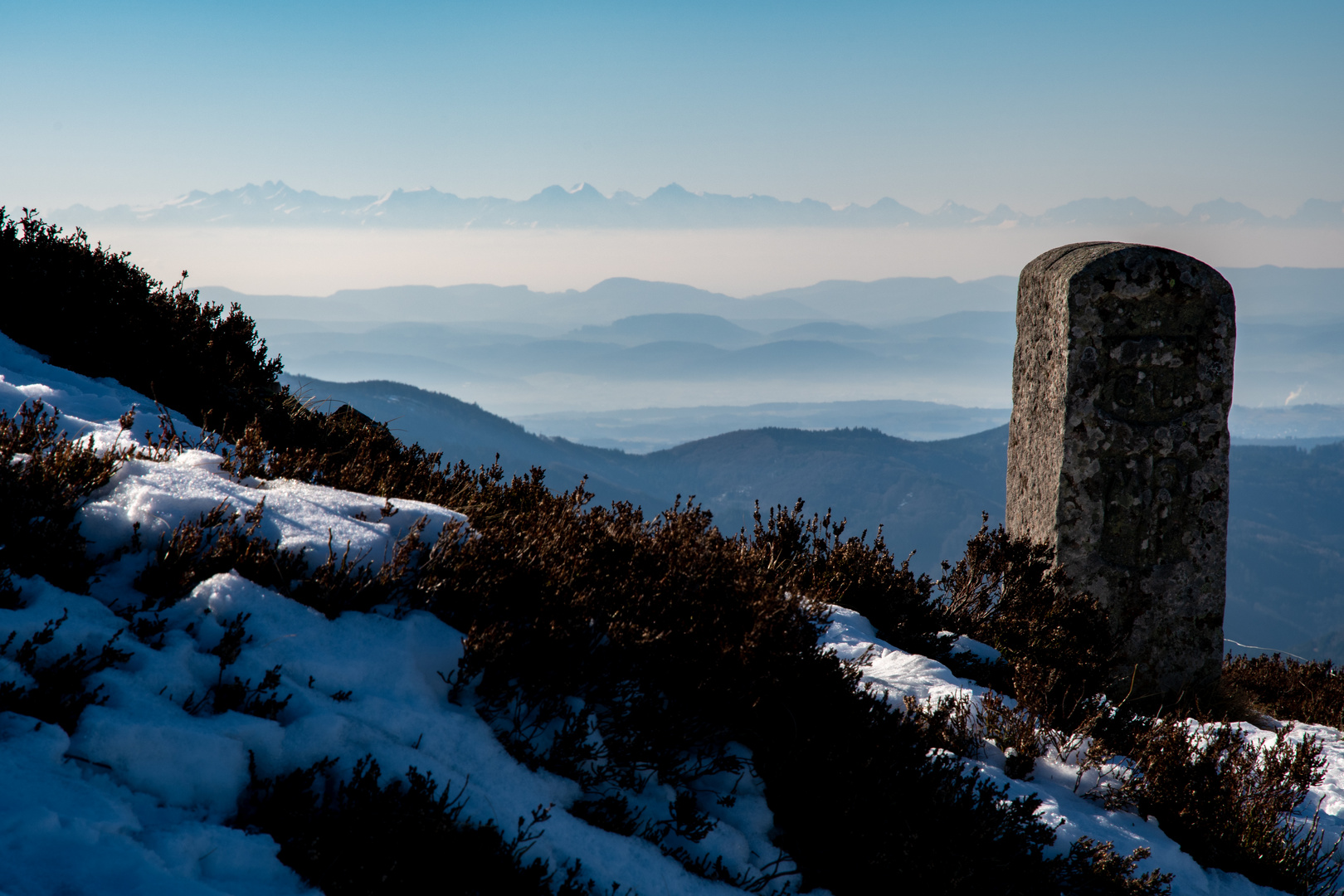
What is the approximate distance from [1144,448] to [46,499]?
5.64m

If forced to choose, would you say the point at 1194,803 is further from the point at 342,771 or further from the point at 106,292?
the point at 106,292

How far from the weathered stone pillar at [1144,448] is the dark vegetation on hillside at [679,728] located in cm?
172

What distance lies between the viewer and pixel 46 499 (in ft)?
7.85

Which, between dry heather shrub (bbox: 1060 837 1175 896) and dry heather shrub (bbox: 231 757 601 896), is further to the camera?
dry heather shrub (bbox: 1060 837 1175 896)

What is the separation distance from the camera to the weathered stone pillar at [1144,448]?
5.17 m

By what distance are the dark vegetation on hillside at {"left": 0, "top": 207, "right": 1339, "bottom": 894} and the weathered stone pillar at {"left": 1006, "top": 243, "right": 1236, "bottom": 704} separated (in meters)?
1.72

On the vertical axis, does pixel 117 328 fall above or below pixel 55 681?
above

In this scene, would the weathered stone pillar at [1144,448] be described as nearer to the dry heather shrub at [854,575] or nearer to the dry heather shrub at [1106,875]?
the dry heather shrub at [854,575]

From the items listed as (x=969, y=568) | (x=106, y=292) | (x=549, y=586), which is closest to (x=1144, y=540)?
(x=969, y=568)

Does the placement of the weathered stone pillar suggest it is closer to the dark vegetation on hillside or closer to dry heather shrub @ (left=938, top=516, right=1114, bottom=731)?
dry heather shrub @ (left=938, top=516, right=1114, bottom=731)

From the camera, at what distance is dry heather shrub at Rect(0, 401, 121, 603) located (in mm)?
2215

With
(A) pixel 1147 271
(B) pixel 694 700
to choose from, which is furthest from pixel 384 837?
(A) pixel 1147 271

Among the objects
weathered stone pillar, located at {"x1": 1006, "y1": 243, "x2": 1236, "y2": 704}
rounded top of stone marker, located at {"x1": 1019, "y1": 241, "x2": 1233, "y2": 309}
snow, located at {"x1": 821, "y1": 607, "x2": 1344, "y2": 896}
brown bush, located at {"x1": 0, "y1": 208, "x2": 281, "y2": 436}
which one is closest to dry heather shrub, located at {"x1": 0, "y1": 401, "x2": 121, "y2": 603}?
brown bush, located at {"x1": 0, "y1": 208, "x2": 281, "y2": 436}

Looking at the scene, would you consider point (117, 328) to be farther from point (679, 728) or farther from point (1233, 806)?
point (1233, 806)
